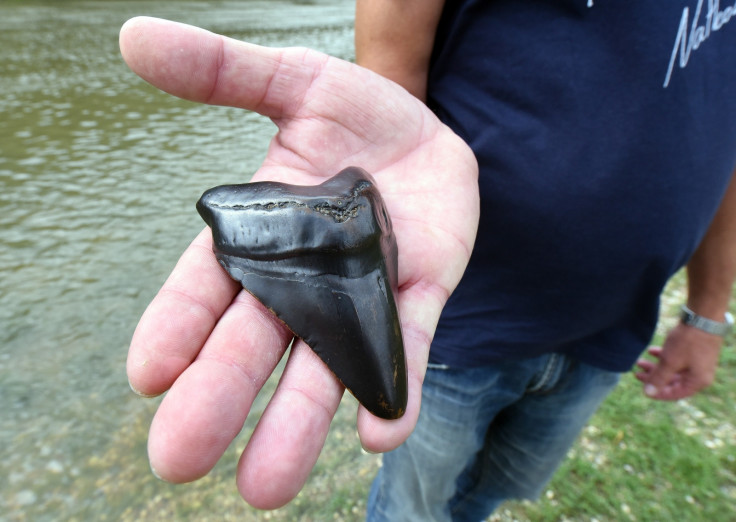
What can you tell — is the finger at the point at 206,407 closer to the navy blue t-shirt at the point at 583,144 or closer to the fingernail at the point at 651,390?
the navy blue t-shirt at the point at 583,144

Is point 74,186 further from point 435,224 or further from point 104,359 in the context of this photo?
point 435,224

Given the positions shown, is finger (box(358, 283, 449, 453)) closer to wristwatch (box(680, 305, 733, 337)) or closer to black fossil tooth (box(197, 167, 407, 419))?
black fossil tooth (box(197, 167, 407, 419))

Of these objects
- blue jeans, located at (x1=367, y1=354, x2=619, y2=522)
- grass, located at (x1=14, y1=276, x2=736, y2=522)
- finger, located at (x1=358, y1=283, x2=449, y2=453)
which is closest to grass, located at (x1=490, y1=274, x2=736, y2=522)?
grass, located at (x1=14, y1=276, x2=736, y2=522)

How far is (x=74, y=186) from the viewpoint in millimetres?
6082

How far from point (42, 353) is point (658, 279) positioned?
437 centimetres

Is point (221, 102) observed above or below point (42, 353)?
above

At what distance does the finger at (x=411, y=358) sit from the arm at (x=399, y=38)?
2.89 ft

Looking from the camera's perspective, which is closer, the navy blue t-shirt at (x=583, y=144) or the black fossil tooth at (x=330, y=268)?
the black fossil tooth at (x=330, y=268)

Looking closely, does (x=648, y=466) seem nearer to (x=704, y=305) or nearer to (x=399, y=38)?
(x=704, y=305)

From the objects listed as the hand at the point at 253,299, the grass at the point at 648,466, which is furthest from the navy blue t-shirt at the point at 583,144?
the grass at the point at 648,466

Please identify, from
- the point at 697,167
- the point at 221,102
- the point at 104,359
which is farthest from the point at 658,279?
the point at 104,359

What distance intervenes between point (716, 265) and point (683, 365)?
49cm

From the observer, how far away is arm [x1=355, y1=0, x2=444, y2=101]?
1836 mm

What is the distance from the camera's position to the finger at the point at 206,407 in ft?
4.06
